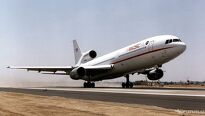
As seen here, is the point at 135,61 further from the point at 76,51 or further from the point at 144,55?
the point at 76,51

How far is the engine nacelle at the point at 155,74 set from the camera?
45531mm

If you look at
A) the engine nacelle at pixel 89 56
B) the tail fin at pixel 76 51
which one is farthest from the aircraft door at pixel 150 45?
the tail fin at pixel 76 51

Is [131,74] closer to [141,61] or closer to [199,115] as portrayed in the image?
[141,61]

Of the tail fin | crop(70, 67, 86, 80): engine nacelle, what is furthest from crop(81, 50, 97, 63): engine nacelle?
crop(70, 67, 86, 80): engine nacelle

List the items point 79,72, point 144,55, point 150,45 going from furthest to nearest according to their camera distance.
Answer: point 79,72 → point 144,55 → point 150,45

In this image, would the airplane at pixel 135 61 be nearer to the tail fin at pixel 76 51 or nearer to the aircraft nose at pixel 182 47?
the aircraft nose at pixel 182 47

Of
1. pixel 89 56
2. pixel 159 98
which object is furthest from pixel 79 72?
pixel 159 98

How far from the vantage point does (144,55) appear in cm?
4584

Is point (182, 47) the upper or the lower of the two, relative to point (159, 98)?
upper

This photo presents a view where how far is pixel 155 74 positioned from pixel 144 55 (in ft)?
10.7

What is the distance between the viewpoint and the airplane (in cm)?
4328

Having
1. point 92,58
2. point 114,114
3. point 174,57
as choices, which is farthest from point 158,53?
point 114,114

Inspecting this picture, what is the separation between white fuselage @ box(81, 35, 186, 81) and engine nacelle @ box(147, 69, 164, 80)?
44.9 inches

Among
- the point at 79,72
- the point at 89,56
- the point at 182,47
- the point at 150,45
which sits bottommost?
the point at 79,72
